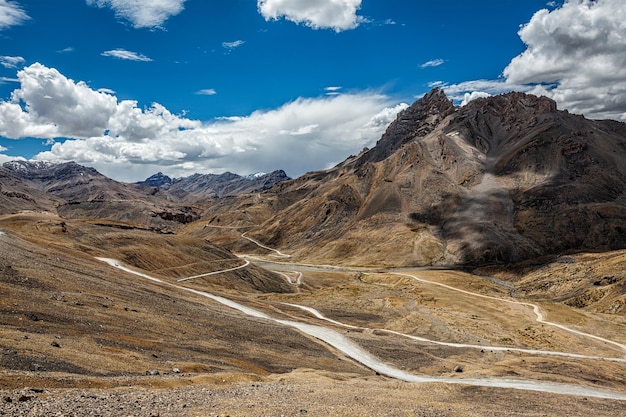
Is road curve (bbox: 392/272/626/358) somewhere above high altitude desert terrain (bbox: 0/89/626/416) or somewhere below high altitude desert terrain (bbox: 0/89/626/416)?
below

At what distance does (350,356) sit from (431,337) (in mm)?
21859

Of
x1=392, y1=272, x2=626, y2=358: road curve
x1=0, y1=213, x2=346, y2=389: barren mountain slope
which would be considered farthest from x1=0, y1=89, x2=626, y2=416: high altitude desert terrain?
x1=392, y1=272, x2=626, y2=358: road curve

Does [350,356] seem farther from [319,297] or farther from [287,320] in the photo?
[319,297]

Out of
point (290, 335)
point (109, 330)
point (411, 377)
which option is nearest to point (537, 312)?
point (411, 377)

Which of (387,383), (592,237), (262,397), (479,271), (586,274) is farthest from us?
(592,237)

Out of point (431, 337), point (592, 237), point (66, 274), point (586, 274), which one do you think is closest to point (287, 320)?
point (431, 337)

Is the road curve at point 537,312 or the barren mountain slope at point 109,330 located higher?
the barren mountain slope at point 109,330

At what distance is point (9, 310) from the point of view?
3141 centimetres

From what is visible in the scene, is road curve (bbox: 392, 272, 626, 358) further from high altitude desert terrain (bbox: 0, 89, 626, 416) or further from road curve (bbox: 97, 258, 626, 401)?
road curve (bbox: 97, 258, 626, 401)

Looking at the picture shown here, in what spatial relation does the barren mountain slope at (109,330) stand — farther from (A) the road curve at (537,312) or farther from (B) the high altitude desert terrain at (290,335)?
(A) the road curve at (537,312)

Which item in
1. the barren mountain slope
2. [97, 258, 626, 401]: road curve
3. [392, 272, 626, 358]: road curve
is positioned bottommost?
[392, 272, 626, 358]: road curve

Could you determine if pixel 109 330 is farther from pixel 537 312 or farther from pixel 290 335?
pixel 537 312

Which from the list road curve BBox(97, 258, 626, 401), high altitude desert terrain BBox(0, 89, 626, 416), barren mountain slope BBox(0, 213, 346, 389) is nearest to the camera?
high altitude desert terrain BBox(0, 89, 626, 416)

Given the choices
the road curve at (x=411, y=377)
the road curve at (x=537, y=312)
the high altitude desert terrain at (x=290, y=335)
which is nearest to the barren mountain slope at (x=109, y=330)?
the high altitude desert terrain at (x=290, y=335)
